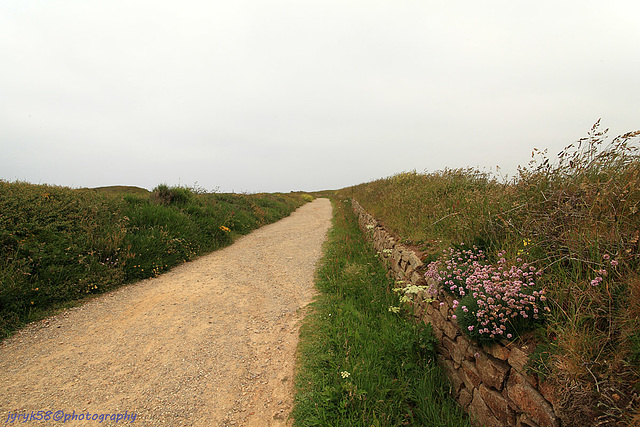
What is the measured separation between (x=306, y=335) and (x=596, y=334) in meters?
2.99

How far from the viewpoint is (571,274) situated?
7.11ft

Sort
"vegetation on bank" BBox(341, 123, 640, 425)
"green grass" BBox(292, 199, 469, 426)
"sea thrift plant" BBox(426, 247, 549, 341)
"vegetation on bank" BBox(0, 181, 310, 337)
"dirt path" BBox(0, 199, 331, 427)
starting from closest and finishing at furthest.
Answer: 1. "vegetation on bank" BBox(341, 123, 640, 425)
2. "sea thrift plant" BBox(426, 247, 549, 341)
3. "green grass" BBox(292, 199, 469, 426)
4. "dirt path" BBox(0, 199, 331, 427)
5. "vegetation on bank" BBox(0, 181, 310, 337)

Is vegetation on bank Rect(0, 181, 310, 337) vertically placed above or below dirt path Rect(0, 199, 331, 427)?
above

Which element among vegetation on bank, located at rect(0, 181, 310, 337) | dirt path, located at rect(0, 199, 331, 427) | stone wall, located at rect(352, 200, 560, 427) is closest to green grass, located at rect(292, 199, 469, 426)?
stone wall, located at rect(352, 200, 560, 427)

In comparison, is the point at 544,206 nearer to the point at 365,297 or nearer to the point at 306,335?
the point at 365,297

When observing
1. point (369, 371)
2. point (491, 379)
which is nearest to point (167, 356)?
point (369, 371)

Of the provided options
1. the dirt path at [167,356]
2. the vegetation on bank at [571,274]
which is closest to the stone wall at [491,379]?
the vegetation on bank at [571,274]

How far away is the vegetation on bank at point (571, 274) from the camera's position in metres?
1.64

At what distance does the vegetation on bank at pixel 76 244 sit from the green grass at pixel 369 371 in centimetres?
418

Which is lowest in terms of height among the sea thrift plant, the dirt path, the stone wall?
the dirt path

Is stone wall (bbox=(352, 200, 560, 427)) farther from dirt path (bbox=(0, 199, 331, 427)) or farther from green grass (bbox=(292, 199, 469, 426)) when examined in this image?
dirt path (bbox=(0, 199, 331, 427))

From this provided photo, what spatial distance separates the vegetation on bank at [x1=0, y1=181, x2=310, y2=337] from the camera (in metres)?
4.34

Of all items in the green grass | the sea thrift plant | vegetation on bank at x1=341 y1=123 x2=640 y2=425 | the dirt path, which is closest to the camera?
vegetation on bank at x1=341 y1=123 x2=640 y2=425

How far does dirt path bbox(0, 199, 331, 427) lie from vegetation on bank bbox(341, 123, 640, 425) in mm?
2287
